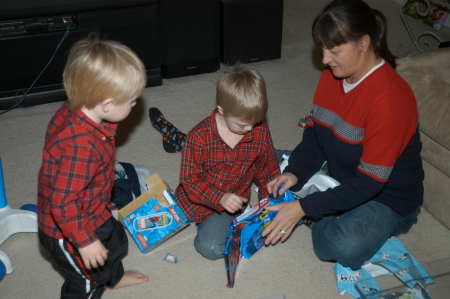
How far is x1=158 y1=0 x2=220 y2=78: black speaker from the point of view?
8.04 feet

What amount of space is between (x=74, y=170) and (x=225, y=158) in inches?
21.2

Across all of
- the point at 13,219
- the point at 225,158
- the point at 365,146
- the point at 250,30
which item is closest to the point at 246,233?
the point at 225,158

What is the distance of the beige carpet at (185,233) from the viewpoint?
5.00 feet

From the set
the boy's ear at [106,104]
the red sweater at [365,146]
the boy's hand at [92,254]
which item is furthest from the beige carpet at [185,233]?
the boy's ear at [106,104]

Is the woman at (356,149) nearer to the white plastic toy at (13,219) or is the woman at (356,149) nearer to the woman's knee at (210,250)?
the woman's knee at (210,250)

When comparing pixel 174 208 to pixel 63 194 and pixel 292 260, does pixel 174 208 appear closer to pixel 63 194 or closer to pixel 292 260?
pixel 292 260

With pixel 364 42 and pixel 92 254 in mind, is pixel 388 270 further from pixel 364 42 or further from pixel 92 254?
pixel 92 254

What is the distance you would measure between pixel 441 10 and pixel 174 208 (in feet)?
8.59

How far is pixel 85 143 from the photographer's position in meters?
1.09

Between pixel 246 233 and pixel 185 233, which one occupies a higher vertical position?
pixel 246 233

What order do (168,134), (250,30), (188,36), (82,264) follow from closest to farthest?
(82,264)
(168,134)
(188,36)
(250,30)

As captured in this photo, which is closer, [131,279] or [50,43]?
[131,279]

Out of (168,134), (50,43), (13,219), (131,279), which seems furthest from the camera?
(50,43)

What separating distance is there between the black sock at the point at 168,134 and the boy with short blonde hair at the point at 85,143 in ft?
2.70
